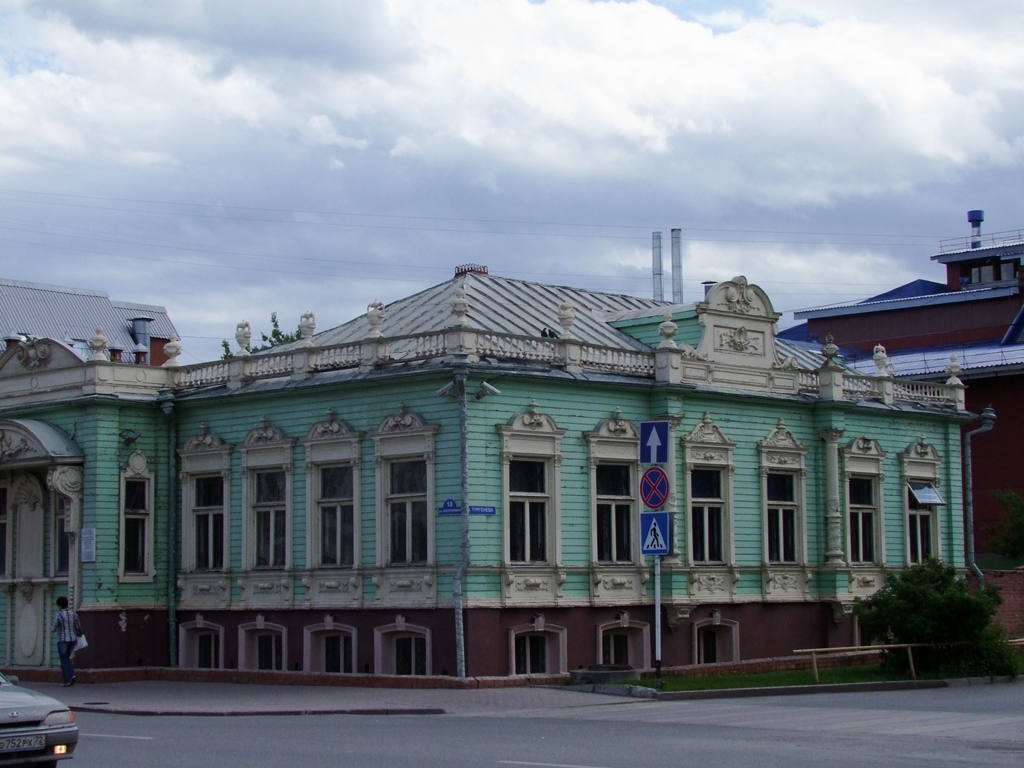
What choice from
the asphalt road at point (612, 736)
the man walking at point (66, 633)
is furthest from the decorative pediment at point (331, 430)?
the asphalt road at point (612, 736)

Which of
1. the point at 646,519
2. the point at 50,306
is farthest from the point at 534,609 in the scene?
the point at 50,306

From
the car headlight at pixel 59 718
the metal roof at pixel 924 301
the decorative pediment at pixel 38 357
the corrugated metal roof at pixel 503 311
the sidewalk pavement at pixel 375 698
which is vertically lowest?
the sidewalk pavement at pixel 375 698

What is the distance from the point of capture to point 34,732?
547 inches

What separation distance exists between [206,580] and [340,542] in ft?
12.0

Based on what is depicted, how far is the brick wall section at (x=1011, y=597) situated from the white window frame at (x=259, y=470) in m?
17.1

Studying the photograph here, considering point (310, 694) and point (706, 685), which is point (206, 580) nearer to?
point (310, 694)

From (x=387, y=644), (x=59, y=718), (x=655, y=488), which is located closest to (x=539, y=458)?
(x=655, y=488)

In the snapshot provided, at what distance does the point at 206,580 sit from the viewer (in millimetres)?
32281

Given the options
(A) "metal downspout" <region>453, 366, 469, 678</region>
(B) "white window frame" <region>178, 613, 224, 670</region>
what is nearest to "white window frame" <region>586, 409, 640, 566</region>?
(A) "metal downspout" <region>453, 366, 469, 678</region>

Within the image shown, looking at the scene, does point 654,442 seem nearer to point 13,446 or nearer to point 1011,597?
point 13,446

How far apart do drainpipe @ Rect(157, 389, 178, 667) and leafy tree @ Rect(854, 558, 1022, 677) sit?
13743mm

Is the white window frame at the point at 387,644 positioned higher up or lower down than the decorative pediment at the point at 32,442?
lower down

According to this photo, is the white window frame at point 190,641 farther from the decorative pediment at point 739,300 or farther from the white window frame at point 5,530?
the decorative pediment at point 739,300

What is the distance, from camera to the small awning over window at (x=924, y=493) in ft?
121
